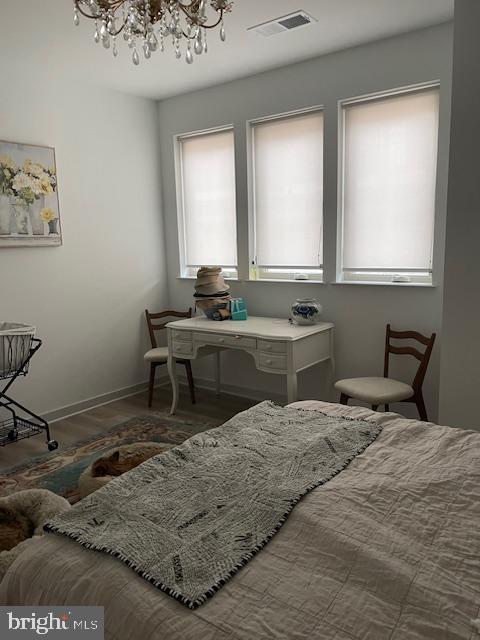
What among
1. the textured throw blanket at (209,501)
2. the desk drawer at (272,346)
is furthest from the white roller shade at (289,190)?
the textured throw blanket at (209,501)

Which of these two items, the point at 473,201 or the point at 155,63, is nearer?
the point at 473,201

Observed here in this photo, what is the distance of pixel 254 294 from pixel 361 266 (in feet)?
3.24

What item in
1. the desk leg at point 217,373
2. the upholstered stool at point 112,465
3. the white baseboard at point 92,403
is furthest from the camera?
the desk leg at point 217,373

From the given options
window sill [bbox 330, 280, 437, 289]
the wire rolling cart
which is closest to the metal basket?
the wire rolling cart

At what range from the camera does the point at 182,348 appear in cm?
382

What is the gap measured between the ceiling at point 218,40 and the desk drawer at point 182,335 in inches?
78.9

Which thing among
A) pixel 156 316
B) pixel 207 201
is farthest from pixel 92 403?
pixel 207 201

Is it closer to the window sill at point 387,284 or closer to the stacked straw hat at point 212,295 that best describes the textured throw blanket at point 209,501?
the window sill at point 387,284

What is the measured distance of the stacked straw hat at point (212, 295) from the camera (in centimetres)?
393

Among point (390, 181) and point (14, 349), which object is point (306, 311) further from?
point (14, 349)

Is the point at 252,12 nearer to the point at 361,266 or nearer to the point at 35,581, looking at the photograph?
the point at 361,266

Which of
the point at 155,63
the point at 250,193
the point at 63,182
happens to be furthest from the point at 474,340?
the point at 63,182

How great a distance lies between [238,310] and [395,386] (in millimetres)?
1405

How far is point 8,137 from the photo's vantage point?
343 cm
